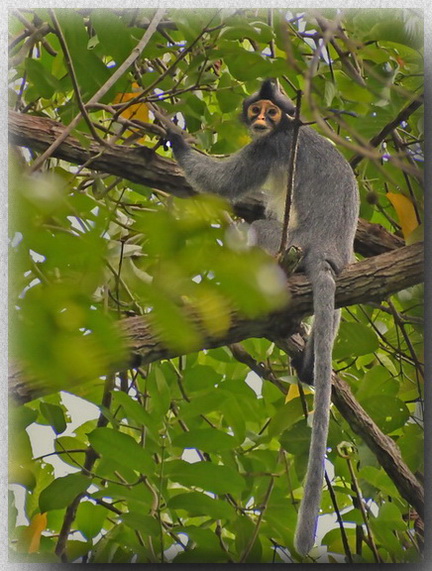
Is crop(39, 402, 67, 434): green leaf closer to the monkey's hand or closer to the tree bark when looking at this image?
the tree bark

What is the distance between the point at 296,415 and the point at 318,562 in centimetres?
46

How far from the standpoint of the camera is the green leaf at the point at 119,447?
7.20ft

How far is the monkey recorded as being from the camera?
2.60 m


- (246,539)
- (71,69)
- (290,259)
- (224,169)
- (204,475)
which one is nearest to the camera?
(71,69)

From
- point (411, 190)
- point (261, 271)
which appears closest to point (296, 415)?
point (411, 190)

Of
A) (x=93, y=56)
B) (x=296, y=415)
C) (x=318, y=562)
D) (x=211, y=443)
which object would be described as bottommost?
(x=318, y=562)

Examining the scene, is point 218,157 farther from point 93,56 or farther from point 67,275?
point 67,275

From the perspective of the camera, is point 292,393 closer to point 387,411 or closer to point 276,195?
point 387,411

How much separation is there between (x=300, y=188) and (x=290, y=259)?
1.58ft

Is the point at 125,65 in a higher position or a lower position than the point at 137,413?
higher

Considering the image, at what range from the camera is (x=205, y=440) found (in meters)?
2.24

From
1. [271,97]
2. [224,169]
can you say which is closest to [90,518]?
[224,169]

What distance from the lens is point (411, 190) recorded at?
2.54 metres

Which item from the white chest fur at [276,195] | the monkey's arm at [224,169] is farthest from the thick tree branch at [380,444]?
the monkey's arm at [224,169]
